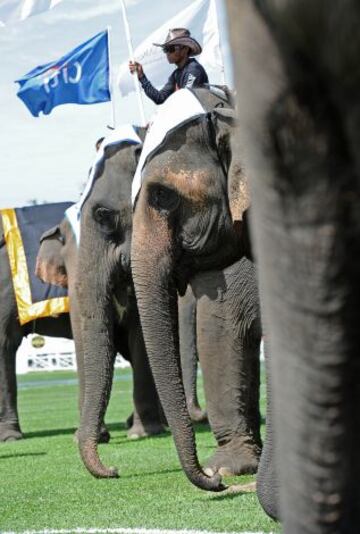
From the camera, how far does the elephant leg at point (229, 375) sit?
9820mm

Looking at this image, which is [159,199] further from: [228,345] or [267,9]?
[267,9]

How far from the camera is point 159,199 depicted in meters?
8.08

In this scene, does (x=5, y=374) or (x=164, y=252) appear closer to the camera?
(x=164, y=252)

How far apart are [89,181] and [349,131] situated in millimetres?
10238

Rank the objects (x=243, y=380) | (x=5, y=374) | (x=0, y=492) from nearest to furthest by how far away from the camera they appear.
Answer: (x=0, y=492)
(x=243, y=380)
(x=5, y=374)

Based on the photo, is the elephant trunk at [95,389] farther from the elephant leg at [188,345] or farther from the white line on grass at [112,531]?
the elephant leg at [188,345]

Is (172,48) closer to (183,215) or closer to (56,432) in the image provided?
(183,215)

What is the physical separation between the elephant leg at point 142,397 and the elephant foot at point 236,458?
5557 mm

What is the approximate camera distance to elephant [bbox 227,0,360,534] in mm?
1640

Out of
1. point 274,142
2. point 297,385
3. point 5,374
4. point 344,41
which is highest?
point 344,41

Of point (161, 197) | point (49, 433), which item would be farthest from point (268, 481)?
point (49, 433)

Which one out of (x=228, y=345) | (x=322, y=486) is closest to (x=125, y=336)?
(x=228, y=345)

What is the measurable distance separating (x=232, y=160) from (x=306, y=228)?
6.34 metres

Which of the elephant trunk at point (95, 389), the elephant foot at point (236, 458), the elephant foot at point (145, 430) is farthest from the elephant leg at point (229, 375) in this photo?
the elephant foot at point (145, 430)
